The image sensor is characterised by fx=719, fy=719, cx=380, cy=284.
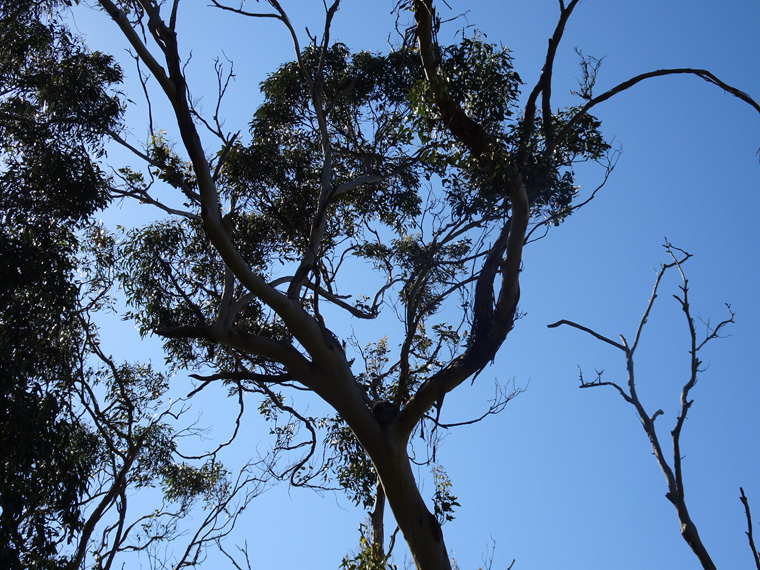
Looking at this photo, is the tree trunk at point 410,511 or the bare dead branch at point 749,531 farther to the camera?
the tree trunk at point 410,511

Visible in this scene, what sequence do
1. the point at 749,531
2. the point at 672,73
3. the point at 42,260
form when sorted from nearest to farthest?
the point at 749,531 < the point at 672,73 < the point at 42,260

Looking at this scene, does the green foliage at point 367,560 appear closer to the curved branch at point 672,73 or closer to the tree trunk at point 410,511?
the tree trunk at point 410,511

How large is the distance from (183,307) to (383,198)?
3.08 m

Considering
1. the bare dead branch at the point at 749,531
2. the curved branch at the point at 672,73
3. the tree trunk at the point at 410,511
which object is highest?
the curved branch at the point at 672,73

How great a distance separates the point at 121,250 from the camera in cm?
895

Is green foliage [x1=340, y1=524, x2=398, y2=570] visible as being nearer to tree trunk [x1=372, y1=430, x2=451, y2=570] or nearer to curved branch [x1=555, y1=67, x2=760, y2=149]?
tree trunk [x1=372, y1=430, x2=451, y2=570]

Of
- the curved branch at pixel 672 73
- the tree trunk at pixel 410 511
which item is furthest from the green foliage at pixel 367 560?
the curved branch at pixel 672 73

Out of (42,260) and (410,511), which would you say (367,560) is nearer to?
(410,511)

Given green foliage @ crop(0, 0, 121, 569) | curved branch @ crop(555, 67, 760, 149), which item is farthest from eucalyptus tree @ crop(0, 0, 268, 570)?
curved branch @ crop(555, 67, 760, 149)

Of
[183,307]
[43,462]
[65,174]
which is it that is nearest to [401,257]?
[183,307]

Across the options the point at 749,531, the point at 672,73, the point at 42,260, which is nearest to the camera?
the point at 749,531

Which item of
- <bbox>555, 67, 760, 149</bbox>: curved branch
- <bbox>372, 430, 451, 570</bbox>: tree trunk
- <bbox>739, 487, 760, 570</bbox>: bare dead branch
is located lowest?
<bbox>739, 487, 760, 570</bbox>: bare dead branch

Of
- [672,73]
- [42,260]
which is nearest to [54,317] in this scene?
[42,260]

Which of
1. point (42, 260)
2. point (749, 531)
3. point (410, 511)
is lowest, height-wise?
point (749, 531)
